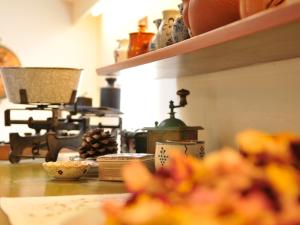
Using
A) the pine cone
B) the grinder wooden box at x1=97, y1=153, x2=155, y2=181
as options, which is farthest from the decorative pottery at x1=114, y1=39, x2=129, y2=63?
the grinder wooden box at x1=97, y1=153, x2=155, y2=181

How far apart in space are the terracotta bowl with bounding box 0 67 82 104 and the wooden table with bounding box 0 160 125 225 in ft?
1.24

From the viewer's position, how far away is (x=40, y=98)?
1.76 metres

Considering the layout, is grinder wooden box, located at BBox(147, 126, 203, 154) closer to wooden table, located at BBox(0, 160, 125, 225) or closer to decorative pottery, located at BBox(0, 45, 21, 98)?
wooden table, located at BBox(0, 160, 125, 225)

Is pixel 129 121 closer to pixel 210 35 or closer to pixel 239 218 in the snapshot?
pixel 210 35

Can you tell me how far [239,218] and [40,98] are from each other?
5.12ft

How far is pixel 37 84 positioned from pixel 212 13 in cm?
92

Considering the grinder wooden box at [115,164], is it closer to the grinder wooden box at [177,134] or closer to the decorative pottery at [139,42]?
the grinder wooden box at [177,134]

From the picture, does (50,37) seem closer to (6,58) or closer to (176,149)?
(6,58)

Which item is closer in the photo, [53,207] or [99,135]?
[53,207]

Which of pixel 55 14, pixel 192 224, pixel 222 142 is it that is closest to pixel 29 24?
pixel 55 14

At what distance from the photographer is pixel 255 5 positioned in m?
0.85

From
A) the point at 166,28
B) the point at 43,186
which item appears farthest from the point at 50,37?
the point at 43,186

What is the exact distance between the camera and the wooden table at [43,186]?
105 cm

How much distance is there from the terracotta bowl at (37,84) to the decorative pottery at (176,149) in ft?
2.49
